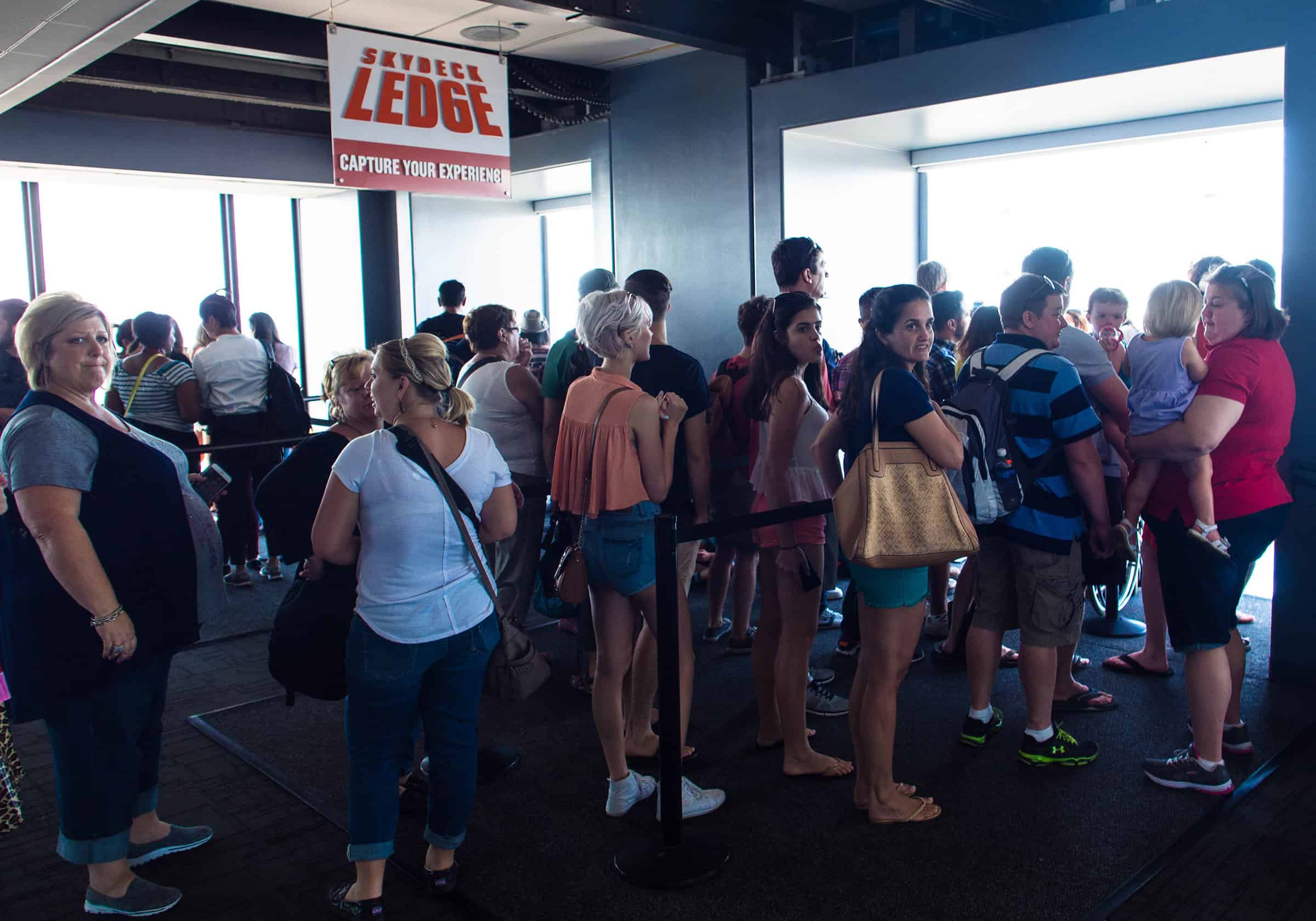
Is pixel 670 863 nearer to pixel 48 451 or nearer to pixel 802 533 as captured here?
pixel 802 533

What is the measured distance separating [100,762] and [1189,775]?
10.1ft

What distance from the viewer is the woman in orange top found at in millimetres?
2898

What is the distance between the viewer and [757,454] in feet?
11.6

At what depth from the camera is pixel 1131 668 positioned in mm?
4289

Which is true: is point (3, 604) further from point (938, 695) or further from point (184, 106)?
point (184, 106)

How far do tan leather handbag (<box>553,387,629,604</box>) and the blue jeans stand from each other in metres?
0.37

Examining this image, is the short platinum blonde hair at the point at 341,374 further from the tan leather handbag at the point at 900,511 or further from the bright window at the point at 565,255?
the bright window at the point at 565,255

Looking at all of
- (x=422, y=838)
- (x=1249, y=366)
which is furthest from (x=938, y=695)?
(x=422, y=838)

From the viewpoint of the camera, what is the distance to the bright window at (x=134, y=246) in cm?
898

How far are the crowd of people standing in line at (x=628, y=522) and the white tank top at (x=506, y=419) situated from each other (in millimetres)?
12

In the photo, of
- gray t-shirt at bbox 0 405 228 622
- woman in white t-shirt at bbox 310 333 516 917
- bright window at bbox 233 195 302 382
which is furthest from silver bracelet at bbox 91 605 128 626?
bright window at bbox 233 195 302 382

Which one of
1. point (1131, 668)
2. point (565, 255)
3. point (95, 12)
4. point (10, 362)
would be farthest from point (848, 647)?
point (565, 255)

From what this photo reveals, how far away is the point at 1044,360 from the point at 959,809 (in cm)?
138

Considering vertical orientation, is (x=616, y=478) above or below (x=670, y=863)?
above
